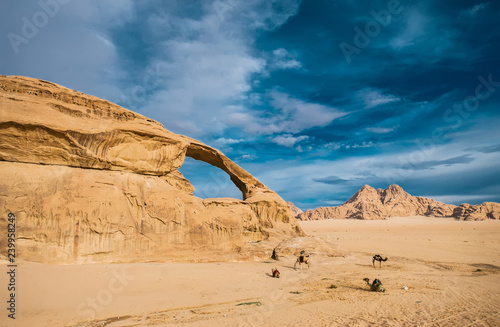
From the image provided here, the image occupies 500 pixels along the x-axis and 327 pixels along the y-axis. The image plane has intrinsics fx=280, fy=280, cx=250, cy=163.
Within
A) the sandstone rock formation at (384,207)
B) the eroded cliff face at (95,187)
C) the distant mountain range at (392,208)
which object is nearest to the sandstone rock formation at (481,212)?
the distant mountain range at (392,208)

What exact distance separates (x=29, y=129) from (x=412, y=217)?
4027 inches

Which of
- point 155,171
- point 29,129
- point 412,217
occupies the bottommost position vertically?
point 412,217

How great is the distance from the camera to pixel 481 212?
238ft

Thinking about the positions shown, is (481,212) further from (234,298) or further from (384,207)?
(234,298)

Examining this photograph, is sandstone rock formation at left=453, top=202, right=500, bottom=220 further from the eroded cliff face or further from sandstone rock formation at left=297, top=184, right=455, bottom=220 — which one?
the eroded cliff face

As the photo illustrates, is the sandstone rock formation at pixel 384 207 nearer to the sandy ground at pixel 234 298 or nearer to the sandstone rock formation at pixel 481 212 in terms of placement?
the sandstone rock formation at pixel 481 212

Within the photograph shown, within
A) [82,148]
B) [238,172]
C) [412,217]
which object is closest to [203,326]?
[82,148]

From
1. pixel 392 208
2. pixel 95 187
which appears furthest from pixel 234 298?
pixel 392 208

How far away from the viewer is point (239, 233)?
16531mm

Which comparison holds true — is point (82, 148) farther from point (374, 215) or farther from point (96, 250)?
point (374, 215)

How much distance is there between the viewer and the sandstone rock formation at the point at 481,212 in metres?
71.0

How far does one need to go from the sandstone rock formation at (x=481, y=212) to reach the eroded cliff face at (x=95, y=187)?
8040 cm

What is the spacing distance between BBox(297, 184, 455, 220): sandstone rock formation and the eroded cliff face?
→ 82628 mm

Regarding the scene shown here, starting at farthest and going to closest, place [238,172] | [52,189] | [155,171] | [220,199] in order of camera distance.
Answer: [238,172]
[220,199]
[155,171]
[52,189]
